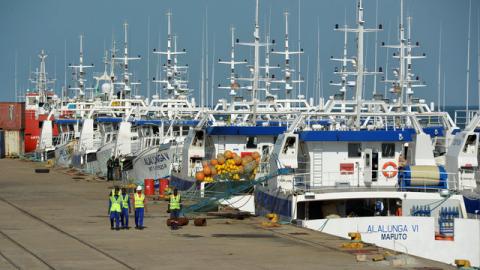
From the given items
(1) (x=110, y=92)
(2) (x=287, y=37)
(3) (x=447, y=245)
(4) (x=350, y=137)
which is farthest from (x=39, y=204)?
(1) (x=110, y=92)

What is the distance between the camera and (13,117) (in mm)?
98875

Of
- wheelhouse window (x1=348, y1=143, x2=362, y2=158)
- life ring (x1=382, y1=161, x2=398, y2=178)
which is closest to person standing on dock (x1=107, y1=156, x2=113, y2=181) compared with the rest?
wheelhouse window (x1=348, y1=143, x2=362, y2=158)

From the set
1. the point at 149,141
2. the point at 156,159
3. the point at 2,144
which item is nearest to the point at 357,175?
the point at 156,159

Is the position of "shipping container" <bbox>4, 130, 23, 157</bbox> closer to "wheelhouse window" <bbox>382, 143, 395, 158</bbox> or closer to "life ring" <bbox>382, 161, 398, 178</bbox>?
"wheelhouse window" <bbox>382, 143, 395, 158</bbox>

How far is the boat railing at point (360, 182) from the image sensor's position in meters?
39.2

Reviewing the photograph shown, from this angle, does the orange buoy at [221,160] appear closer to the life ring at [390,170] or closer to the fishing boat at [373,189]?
the fishing boat at [373,189]

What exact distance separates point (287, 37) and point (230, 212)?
36.6 m

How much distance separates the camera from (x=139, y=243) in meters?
33.1

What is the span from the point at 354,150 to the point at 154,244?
1064cm

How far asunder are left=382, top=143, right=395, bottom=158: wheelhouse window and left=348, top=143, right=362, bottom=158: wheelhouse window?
833 millimetres

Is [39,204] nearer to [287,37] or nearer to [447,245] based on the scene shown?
[447,245]

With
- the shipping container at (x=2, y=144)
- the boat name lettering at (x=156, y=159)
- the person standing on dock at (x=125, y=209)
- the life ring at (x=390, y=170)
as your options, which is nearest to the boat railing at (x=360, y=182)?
the life ring at (x=390, y=170)

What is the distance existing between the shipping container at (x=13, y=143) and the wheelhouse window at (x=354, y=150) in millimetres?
60828

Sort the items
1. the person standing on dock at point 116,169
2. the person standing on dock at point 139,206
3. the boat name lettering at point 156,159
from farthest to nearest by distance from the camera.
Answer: the person standing on dock at point 116,169, the boat name lettering at point 156,159, the person standing on dock at point 139,206
